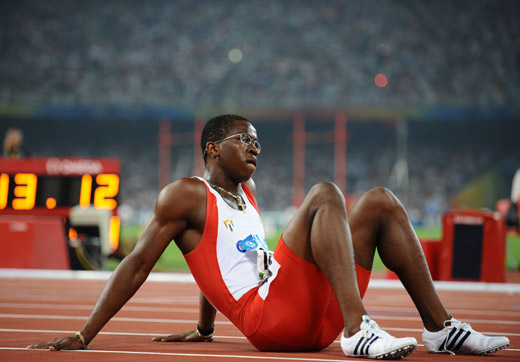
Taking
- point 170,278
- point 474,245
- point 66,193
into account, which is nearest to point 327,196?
point 474,245

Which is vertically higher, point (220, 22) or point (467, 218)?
point (220, 22)

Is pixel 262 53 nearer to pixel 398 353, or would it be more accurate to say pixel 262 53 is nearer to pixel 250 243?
pixel 250 243

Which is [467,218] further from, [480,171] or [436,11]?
[436,11]

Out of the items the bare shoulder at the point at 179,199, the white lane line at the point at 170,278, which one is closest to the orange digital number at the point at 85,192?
the white lane line at the point at 170,278

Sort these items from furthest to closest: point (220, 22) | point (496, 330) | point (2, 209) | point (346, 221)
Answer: point (220, 22) < point (2, 209) < point (496, 330) < point (346, 221)

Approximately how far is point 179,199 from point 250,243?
0.37m

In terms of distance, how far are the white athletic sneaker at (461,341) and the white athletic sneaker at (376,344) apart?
0.40 meters

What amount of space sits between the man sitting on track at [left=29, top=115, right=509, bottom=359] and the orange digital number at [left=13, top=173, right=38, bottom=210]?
7.60 m

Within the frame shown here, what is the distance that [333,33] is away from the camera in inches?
1259

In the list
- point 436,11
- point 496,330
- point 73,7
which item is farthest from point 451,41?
point 496,330

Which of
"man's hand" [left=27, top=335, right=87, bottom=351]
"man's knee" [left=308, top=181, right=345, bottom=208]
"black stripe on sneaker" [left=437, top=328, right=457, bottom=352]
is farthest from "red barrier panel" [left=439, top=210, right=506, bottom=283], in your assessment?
"man's hand" [left=27, top=335, right=87, bottom=351]

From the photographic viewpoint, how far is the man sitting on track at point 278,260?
Answer: 2828 mm

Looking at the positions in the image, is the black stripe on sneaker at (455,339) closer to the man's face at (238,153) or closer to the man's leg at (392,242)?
the man's leg at (392,242)

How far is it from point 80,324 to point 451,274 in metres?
5.54
